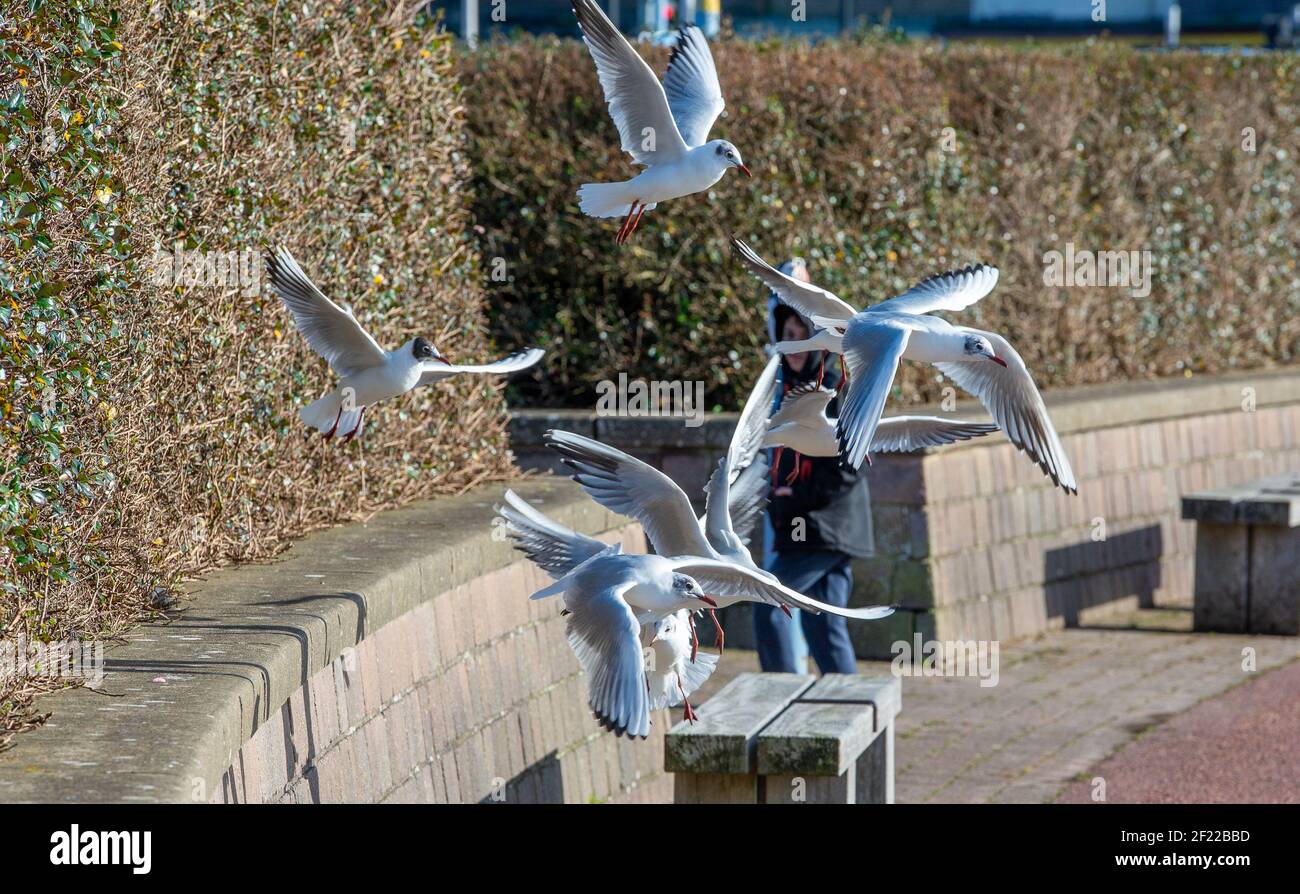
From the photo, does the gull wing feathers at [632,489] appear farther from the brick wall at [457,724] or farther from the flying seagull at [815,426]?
the brick wall at [457,724]

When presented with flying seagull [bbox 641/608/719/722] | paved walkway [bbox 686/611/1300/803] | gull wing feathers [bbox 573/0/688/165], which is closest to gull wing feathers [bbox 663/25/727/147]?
gull wing feathers [bbox 573/0/688/165]

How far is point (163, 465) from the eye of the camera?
466 cm

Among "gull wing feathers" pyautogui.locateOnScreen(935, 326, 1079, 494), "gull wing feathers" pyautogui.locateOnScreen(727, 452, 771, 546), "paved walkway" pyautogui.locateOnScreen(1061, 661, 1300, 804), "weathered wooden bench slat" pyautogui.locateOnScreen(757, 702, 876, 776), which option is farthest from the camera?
"paved walkway" pyautogui.locateOnScreen(1061, 661, 1300, 804)

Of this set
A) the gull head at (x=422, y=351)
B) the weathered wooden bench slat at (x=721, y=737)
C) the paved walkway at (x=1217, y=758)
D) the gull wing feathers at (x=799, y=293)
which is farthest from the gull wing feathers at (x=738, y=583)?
the paved walkway at (x=1217, y=758)

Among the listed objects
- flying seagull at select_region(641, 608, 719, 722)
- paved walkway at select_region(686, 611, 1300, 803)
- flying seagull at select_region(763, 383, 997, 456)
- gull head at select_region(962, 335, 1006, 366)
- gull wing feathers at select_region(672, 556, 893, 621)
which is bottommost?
paved walkway at select_region(686, 611, 1300, 803)

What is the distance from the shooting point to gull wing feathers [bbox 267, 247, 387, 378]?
376 cm

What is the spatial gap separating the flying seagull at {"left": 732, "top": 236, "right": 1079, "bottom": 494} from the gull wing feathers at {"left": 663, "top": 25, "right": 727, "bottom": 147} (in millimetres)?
554

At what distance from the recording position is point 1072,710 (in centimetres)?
830

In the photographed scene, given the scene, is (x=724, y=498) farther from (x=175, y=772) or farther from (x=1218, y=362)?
(x=1218, y=362)

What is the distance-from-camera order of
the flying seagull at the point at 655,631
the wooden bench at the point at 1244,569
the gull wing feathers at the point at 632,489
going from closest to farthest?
1. the gull wing feathers at the point at 632,489
2. the flying seagull at the point at 655,631
3. the wooden bench at the point at 1244,569

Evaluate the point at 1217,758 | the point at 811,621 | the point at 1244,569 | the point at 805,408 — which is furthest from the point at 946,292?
the point at 1244,569

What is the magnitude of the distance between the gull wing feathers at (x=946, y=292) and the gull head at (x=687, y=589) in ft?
1.98

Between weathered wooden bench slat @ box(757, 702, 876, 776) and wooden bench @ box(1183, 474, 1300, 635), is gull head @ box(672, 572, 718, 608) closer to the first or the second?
weathered wooden bench slat @ box(757, 702, 876, 776)

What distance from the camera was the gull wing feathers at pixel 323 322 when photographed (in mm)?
3764
